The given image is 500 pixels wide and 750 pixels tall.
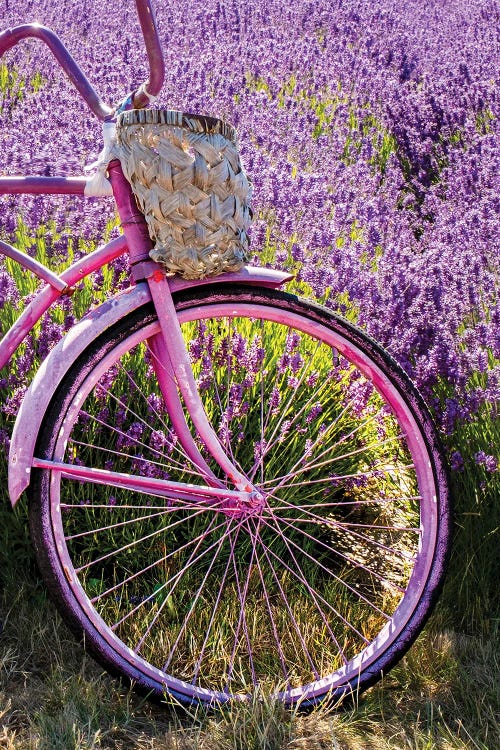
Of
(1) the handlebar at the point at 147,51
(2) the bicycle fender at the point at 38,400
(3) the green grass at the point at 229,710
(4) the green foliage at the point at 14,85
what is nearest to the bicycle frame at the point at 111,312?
(2) the bicycle fender at the point at 38,400

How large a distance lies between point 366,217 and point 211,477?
2056 mm

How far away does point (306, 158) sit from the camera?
15.6 ft

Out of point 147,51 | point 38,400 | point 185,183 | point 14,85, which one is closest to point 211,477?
point 38,400

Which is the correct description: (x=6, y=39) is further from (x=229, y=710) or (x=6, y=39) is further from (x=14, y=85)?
(x=14, y=85)

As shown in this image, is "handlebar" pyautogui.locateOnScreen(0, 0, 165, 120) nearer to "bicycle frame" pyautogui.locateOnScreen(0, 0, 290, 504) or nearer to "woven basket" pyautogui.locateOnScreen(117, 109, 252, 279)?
"bicycle frame" pyautogui.locateOnScreen(0, 0, 290, 504)

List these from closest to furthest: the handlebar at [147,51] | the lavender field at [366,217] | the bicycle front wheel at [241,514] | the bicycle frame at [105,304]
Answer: the handlebar at [147,51], the bicycle frame at [105,304], the bicycle front wheel at [241,514], the lavender field at [366,217]

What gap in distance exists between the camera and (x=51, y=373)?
2.04 meters

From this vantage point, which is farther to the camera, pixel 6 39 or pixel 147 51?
pixel 6 39

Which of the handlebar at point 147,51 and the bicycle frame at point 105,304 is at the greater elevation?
the handlebar at point 147,51

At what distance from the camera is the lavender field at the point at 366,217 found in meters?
2.53

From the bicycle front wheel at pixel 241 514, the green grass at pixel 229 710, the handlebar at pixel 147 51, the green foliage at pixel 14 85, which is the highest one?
the green foliage at pixel 14 85

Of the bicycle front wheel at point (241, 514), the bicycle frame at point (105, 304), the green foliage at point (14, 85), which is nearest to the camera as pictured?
the bicycle frame at point (105, 304)

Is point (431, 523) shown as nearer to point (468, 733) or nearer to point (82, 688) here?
point (468, 733)

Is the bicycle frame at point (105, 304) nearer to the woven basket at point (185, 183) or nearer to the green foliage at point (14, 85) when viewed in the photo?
the woven basket at point (185, 183)
